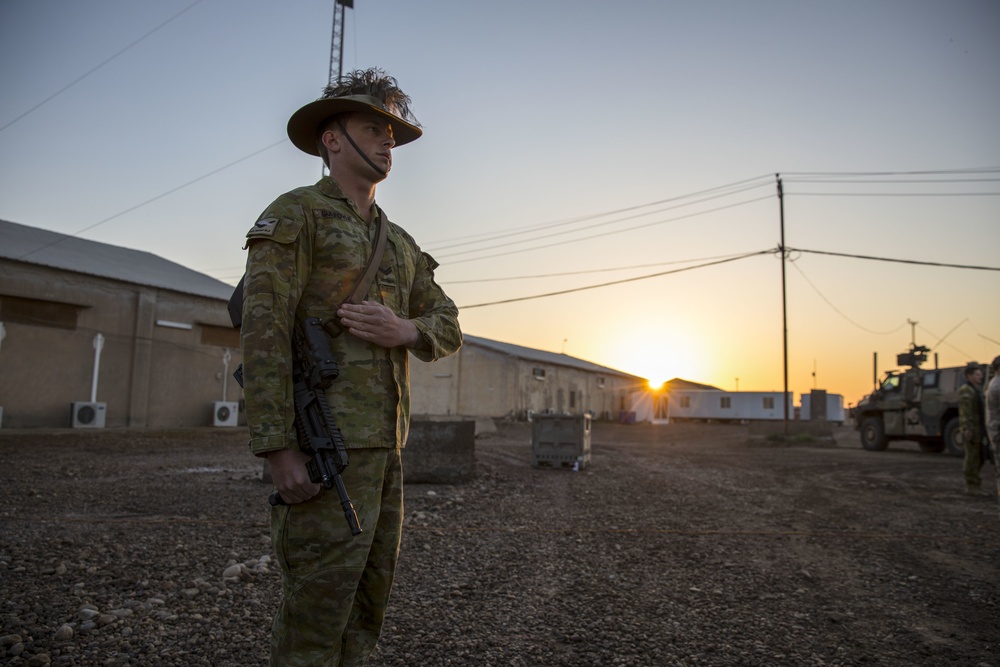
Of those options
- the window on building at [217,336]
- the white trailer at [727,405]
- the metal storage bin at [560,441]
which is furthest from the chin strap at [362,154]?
the white trailer at [727,405]

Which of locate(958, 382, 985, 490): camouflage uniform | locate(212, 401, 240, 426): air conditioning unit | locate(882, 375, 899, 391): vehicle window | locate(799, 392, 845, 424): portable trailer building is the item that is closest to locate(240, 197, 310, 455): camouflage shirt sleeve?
locate(958, 382, 985, 490): camouflage uniform

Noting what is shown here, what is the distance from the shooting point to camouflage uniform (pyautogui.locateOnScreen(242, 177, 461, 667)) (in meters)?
1.74

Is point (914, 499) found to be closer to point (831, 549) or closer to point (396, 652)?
point (831, 549)

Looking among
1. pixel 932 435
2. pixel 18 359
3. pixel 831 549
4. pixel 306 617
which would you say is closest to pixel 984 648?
pixel 831 549

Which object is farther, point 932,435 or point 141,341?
point 141,341

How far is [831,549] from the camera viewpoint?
550 centimetres

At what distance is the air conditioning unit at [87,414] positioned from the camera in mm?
16859

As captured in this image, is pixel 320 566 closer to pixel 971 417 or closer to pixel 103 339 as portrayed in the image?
pixel 971 417

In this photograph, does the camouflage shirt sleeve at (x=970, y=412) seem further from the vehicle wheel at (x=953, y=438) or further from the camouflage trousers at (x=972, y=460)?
the vehicle wheel at (x=953, y=438)

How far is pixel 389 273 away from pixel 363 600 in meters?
0.99

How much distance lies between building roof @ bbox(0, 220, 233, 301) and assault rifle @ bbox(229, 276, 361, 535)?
18.5 metres

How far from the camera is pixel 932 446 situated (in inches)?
756

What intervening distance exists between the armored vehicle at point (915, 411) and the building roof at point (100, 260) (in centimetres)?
1986

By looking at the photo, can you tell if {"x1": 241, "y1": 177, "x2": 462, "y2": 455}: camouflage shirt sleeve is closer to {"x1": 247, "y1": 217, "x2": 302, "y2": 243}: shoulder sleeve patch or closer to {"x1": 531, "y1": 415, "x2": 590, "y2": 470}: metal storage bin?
{"x1": 247, "y1": 217, "x2": 302, "y2": 243}: shoulder sleeve patch
